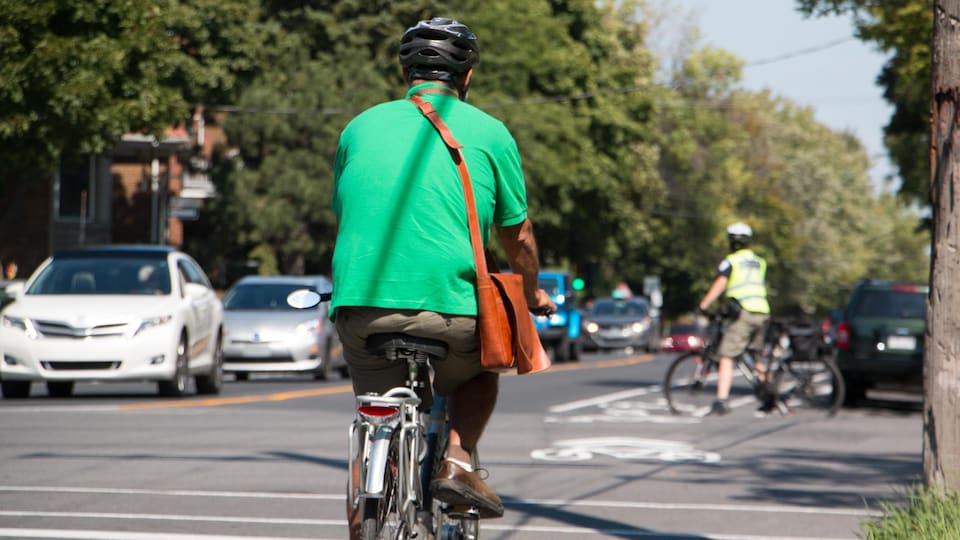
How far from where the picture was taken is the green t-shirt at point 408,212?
5.30 m

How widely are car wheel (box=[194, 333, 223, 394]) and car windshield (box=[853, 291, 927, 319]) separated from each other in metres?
7.77

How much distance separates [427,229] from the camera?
17.5ft

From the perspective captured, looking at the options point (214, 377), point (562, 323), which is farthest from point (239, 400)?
point (562, 323)

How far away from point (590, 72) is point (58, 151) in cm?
3174

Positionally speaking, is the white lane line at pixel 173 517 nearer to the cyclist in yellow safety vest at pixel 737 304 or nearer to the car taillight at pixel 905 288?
the cyclist in yellow safety vest at pixel 737 304

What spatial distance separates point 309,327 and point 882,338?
7.81 meters

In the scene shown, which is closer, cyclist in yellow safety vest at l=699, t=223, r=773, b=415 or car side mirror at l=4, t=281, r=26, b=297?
cyclist in yellow safety vest at l=699, t=223, r=773, b=415

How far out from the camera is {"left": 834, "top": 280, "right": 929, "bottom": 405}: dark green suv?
68.2 ft

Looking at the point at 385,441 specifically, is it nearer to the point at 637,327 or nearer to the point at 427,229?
the point at 427,229

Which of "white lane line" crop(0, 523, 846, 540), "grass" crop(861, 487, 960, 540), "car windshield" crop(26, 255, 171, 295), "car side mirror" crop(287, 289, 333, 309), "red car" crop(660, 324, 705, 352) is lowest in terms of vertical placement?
"red car" crop(660, 324, 705, 352)

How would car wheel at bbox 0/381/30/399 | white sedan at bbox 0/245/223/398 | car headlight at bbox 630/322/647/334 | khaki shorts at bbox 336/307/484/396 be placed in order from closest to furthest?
khaki shorts at bbox 336/307/484/396 < white sedan at bbox 0/245/223/398 < car wheel at bbox 0/381/30/399 < car headlight at bbox 630/322/647/334

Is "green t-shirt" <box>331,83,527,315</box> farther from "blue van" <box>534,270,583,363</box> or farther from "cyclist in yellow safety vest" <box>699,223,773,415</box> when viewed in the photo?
"blue van" <box>534,270,583,363</box>

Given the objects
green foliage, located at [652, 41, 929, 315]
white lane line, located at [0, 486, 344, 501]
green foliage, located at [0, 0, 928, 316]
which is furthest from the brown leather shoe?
green foliage, located at [652, 41, 929, 315]

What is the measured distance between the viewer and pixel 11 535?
25.4 ft
